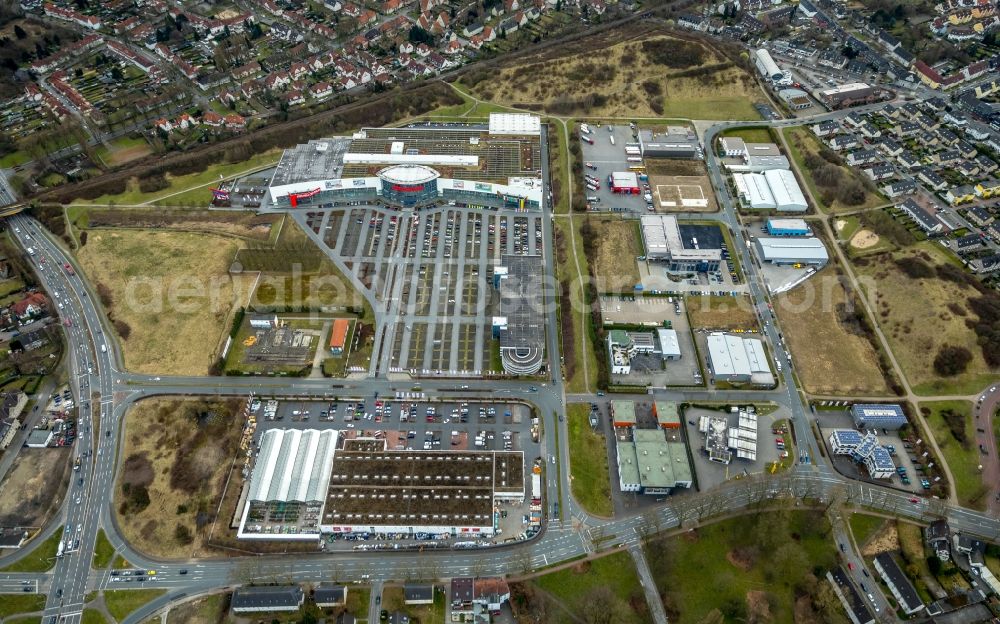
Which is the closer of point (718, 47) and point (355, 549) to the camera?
point (355, 549)

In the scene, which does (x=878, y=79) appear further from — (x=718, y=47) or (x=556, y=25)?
(x=556, y=25)

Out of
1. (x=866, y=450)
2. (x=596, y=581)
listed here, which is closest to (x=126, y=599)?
(x=596, y=581)

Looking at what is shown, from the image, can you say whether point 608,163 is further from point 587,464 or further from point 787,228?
point 587,464

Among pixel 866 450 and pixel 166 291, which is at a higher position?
pixel 166 291

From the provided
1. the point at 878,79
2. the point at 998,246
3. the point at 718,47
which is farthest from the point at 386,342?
the point at 878,79

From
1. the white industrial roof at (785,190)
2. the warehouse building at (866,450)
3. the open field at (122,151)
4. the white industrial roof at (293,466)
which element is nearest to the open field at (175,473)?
the white industrial roof at (293,466)

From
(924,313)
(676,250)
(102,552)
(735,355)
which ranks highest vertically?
(676,250)

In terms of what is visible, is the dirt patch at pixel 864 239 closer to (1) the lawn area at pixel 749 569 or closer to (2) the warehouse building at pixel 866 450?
(2) the warehouse building at pixel 866 450
